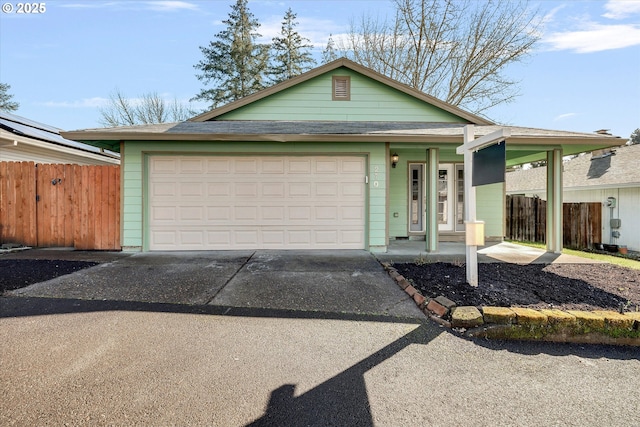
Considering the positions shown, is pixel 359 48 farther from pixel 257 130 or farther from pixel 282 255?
pixel 282 255

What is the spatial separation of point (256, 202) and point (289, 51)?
1924cm

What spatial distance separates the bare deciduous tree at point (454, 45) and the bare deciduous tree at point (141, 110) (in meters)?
14.3

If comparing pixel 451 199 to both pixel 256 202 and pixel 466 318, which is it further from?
pixel 466 318

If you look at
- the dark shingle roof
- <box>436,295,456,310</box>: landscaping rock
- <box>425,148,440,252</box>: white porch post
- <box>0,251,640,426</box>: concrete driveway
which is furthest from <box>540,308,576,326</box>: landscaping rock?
the dark shingle roof

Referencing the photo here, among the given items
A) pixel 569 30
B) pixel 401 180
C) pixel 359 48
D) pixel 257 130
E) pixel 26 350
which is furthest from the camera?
pixel 359 48

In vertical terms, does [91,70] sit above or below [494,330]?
above

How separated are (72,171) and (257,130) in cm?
455

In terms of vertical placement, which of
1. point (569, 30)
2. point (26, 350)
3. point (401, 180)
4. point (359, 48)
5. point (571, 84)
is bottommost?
point (26, 350)

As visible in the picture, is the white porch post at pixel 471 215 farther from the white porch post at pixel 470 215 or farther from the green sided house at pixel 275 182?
the green sided house at pixel 275 182

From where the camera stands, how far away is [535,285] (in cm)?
442

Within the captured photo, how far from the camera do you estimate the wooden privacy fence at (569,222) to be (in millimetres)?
11414

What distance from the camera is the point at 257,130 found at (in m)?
7.23

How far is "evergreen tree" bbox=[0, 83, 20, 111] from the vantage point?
22375 millimetres

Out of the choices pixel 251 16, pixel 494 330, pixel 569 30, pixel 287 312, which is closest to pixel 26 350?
pixel 287 312
